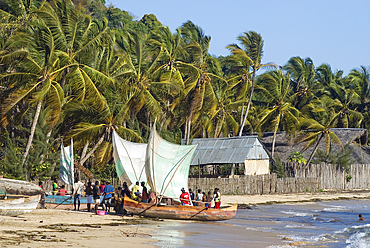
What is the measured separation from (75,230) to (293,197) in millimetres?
22942

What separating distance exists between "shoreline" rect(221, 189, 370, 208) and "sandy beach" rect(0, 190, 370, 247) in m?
10.4

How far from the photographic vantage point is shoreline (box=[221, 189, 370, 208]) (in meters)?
30.0

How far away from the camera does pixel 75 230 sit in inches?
591

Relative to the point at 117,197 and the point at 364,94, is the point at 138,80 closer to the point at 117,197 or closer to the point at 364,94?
the point at 117,197

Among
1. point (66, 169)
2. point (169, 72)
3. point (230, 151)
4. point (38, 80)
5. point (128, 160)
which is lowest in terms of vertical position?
point (66, 169)

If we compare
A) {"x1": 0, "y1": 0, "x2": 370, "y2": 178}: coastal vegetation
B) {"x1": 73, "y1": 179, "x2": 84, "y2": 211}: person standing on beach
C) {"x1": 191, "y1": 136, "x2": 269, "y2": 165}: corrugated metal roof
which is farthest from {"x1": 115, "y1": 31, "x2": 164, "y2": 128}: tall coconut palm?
{"x1": 73, "y1": 179, "x2": 84, "y2": 211}: person standing on beach

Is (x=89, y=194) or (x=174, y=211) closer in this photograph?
(x=174, y=211)

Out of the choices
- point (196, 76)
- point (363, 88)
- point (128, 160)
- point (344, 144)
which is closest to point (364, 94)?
point (363, 88)

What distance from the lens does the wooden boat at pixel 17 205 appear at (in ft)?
54.3

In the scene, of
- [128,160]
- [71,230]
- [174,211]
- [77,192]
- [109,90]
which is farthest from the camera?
[109,90]

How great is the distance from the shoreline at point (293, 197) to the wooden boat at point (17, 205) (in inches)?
502

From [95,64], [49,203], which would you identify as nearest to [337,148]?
[95,64]

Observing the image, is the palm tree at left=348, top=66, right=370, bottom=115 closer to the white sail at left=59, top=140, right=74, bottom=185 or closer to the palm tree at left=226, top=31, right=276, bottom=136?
the palm tree at left=226, top=31, right=276, bottom=136

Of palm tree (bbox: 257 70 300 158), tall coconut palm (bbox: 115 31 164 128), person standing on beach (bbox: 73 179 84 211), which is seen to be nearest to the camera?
person standing on beach (bbox: 73 179 84 211)
